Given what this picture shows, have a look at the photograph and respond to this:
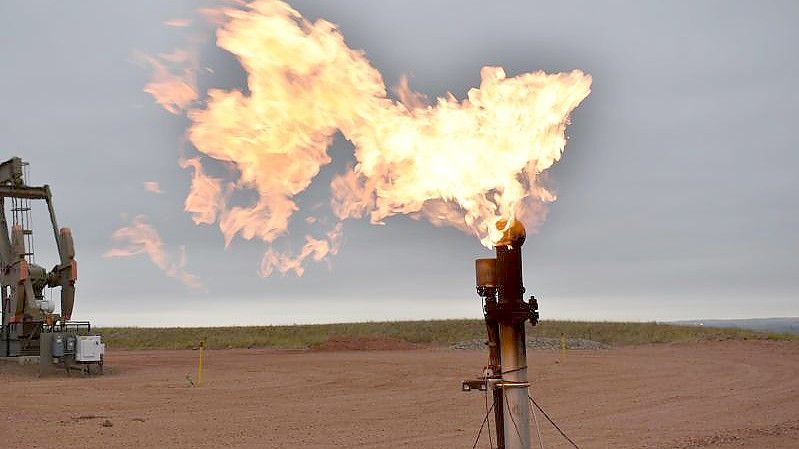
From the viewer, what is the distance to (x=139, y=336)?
288 ft

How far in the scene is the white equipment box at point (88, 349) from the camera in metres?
35.2

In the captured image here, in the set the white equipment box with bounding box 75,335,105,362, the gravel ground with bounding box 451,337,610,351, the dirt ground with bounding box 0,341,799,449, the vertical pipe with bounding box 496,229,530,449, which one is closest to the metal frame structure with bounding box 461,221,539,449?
the vertical pipe with bounding box 496,229,530,449

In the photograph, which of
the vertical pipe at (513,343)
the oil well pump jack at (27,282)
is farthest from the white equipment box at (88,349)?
the vertical pipe at (513,343)

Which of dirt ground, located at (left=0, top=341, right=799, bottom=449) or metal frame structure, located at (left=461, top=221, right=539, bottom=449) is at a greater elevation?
metal frame structure, located at (left=461, top=221, right=539, bottom=449)

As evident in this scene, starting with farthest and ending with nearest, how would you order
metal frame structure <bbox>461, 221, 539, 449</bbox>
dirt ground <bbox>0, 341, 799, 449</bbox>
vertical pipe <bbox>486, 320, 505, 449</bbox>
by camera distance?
dirt ground <bbox>0, 341, 799, 449</bbox> → vertical pipe <bbox>486, 320, 505, 449</bbox> → metal frame structure <bbox>461, 221, 539, 449</bbox>

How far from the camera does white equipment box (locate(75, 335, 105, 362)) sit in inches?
1387

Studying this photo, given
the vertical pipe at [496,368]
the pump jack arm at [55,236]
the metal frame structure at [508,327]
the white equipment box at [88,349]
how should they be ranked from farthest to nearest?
the pump jack arm at [55,236], the white equipment box at [88,349], the vertical pipe at [496,368], the metal frame structure at [508,327]

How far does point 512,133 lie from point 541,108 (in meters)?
0.81

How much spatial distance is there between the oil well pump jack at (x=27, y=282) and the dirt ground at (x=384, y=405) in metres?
1.98

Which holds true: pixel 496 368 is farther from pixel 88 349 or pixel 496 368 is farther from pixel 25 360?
pixel 25 360

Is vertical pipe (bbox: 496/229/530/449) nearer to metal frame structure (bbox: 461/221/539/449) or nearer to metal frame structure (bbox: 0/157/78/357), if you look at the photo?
metal frame structure (bbox: 461/221/539/449)

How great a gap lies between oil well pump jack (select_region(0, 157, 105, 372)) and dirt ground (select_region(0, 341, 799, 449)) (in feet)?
6.50

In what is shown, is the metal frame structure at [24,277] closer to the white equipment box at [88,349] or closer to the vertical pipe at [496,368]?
the white equipment box at [88,349]

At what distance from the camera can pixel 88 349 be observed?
35.4m
